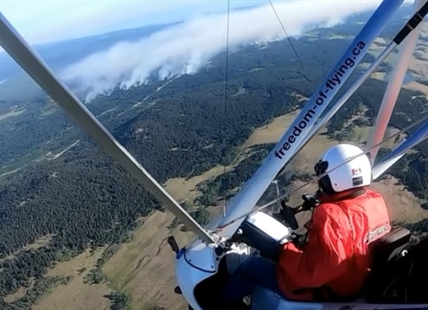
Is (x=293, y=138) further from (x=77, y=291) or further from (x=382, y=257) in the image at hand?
(x=77, y=291)

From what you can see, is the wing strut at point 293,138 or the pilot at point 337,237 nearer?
the pilot at point 337,237

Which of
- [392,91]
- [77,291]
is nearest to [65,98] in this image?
[392,91]

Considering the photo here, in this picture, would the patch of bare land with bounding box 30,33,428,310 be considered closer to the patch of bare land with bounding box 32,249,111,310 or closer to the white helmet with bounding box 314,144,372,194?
the patch of bare land with bounding box 32,249,111,310

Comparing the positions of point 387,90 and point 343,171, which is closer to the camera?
point 343,171

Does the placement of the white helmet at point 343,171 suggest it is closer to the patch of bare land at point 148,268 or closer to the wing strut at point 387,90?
the wing strut at point 387,90

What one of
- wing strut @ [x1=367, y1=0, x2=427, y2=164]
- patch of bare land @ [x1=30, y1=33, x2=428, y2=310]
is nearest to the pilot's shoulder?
wing strut @ [x1=367, y1=0, x2=427, y2=164]

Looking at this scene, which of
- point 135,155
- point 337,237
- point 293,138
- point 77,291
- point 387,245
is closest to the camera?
point 337,237

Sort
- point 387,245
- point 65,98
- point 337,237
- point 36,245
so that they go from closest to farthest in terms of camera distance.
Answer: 1. point 65,98
2. point 337,237
3. point 387,245
4. point 36,245

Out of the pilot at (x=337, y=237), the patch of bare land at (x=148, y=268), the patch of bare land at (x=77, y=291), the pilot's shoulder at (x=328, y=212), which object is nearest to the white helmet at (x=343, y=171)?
the pilot at (x=337, y=237)

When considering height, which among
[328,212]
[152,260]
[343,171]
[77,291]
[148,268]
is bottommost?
[77,291]
